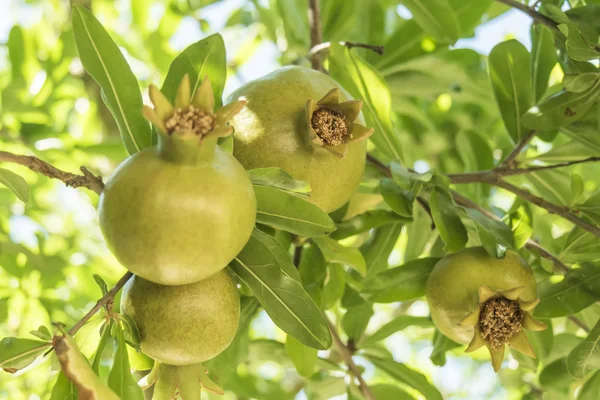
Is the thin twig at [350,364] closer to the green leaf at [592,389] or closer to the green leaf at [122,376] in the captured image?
the green leaf at [592,389]

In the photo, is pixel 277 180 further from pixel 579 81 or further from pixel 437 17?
pixel 437 17

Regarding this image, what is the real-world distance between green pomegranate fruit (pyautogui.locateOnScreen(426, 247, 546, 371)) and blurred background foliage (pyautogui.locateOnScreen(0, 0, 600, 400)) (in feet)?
0.77

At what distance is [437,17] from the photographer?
206 centimetres

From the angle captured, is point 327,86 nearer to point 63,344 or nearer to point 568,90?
point 568,90

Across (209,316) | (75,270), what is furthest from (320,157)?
(75,270)

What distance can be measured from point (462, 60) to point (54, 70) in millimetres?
1968

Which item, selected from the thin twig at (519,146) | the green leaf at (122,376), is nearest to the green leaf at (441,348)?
the thin twig at (519,146)

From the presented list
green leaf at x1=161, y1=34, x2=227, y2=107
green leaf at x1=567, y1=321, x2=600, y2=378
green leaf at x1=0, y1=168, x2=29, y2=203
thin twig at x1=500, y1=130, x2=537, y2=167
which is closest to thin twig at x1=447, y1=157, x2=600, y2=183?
thin twig at x1=500, y1=130, x2=537, y2=167

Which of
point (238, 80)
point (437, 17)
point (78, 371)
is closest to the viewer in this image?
point (78, 371)

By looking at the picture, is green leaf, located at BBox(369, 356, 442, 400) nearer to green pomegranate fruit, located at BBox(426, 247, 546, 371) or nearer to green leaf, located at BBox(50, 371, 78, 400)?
green pomegranate fruit, located at BBox(426, 247, 546, 371)

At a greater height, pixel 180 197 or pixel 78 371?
pixel 180 197

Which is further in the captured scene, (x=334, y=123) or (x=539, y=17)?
(x=539, y=17)

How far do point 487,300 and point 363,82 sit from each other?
0.72 metres

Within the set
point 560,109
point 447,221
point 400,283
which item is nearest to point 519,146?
point 560,109
